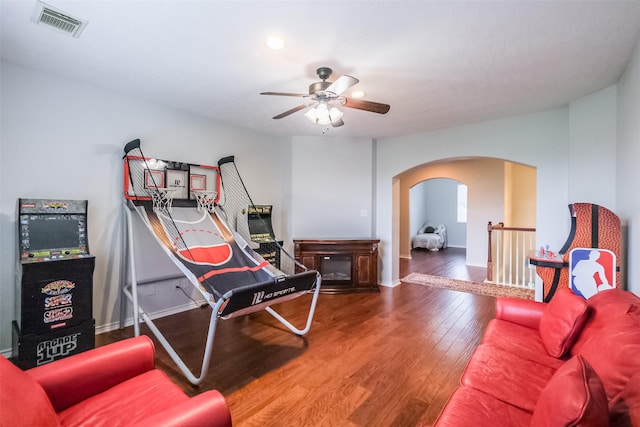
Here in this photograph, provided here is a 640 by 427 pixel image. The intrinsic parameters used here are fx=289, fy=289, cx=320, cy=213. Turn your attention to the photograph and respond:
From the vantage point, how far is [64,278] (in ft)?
7.88

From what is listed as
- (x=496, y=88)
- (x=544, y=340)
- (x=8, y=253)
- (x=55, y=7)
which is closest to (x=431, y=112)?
(x=496, y=88)

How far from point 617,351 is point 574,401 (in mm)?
613

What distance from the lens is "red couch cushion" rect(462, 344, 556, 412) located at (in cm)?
142

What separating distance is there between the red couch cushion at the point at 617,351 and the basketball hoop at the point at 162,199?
141 inches

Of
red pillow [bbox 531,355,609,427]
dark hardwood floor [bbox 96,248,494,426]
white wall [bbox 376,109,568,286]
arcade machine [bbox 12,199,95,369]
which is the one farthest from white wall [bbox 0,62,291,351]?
red pillow [bbox 531,355,609,427]

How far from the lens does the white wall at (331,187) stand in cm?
507

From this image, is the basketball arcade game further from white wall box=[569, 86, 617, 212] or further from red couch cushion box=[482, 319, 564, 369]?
white wall box=[569, 86, 617, 212]

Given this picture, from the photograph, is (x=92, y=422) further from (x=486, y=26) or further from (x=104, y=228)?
(x=486, y=26)

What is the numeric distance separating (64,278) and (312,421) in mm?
2289

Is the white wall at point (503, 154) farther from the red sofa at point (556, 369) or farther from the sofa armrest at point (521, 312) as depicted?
the red sofa at point (556, 369)

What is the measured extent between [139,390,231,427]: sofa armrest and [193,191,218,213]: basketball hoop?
2.78 metres

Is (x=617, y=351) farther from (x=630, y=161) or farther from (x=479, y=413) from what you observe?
(x=630, y=161)

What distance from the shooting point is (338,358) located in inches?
104

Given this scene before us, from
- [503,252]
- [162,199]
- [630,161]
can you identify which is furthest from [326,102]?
[503,252]
